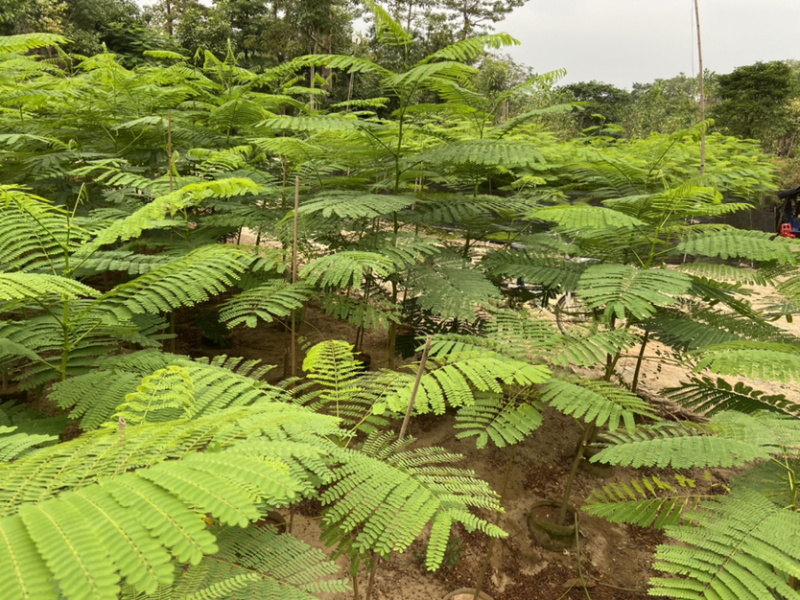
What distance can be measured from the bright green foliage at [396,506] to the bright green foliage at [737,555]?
2.08 ft

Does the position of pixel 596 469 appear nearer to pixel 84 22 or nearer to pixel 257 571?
pixel 257 571

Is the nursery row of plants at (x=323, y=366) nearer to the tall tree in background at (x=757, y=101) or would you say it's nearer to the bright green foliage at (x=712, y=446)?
the bright green foliage at (x=712, y=446)

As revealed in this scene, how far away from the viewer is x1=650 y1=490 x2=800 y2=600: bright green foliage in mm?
1272

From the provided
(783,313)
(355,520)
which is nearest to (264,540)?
(355,520)

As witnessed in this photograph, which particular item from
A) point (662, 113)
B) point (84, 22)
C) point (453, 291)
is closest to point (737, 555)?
point (453, 291)

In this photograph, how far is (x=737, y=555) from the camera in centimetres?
134

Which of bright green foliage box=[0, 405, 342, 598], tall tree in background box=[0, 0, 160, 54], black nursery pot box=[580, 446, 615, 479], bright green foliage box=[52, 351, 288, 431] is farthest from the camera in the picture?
tall tree in background box=[0, 0, 160, 54]

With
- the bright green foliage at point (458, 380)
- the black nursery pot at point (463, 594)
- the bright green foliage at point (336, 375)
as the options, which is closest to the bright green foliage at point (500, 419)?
the bright green foliage at point (458, 380)

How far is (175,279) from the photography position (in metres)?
1.76

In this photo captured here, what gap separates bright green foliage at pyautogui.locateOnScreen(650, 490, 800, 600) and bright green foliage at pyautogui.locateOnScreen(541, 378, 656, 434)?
37 centimetres

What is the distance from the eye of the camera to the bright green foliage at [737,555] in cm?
127

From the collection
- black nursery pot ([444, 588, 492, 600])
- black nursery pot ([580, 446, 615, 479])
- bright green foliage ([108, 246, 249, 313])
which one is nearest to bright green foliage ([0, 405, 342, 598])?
bright green foliage ([108, 246, 249, 313])

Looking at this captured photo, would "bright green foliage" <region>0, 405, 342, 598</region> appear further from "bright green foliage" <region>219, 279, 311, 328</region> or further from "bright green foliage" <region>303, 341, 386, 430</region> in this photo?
"bright green foliage" <region>219, 279, 311, 328</region>

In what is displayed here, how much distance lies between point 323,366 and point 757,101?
23.7 metres
